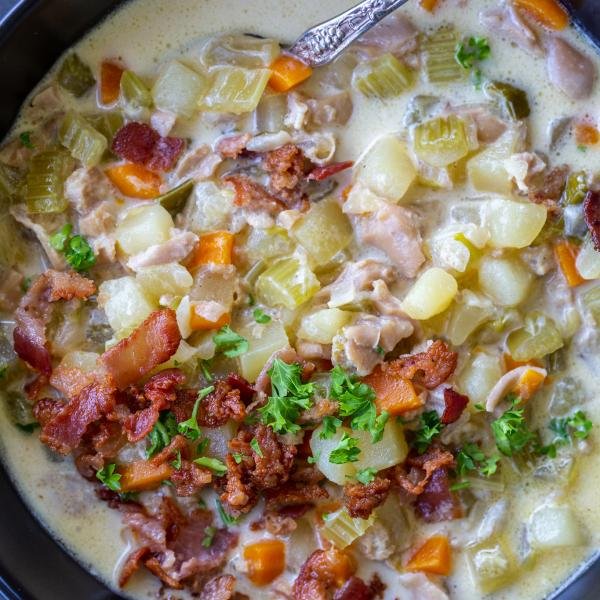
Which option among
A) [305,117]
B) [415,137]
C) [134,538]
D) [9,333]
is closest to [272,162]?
[305,117]

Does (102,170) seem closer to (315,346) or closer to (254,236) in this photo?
(254,236)

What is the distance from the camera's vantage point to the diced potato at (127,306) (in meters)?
3.96

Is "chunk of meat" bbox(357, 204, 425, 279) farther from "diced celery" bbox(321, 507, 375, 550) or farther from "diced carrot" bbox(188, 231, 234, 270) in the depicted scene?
"diced celery" bbox(321, 507, 375, 550)

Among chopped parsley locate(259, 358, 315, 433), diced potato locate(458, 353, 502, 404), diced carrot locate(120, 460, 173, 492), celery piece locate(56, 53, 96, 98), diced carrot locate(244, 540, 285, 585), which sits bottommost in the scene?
diced carrot locate(244, 540, 285, 585)

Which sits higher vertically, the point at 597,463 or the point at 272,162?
the point at 272,162

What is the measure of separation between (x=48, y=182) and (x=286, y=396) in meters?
1.47

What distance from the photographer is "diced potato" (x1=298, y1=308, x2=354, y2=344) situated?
3.90 meters

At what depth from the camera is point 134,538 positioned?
4.11m

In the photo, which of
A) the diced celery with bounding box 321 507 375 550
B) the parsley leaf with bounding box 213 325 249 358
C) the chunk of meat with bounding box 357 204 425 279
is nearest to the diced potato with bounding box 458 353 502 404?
the chunk of meat with bounding box 357 204 425 279

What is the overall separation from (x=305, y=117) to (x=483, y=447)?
1.68 m

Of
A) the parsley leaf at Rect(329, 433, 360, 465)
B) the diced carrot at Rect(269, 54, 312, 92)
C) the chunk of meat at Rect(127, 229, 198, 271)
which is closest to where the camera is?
the parsley leaf at Rect(329, 433, 360, 465)

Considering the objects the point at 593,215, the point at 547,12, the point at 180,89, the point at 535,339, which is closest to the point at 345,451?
the point at 535,339

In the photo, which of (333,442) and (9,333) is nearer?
(333,442)

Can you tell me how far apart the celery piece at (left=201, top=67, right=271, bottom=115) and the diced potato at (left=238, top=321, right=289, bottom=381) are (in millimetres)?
983
